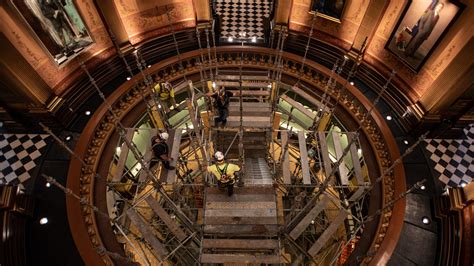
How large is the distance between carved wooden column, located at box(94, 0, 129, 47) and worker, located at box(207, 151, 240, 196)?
649 centimetres

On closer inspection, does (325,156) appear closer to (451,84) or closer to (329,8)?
(451,84)

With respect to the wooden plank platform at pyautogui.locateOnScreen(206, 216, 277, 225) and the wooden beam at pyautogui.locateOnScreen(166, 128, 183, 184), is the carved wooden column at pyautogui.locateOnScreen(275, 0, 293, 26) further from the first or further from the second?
the wooden plank platform at pyautogui.locateOnScreen(206, 216, 277, 225)

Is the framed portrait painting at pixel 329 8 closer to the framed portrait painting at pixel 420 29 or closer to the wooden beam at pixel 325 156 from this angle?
the framed portrait painting at pixel 420 29

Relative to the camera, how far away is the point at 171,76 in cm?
1184

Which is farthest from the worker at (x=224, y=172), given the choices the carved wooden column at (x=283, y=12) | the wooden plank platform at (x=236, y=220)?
the carved wooden column at (x=283, y=12)

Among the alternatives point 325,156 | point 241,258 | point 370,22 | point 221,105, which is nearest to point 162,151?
point 221,105

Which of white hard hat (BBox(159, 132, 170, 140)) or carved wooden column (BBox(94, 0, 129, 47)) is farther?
carved wooden column (BBox(94, 0, 129, 47))

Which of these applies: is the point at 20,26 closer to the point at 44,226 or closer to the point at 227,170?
the point at 44,226

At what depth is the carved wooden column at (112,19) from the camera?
33.8 ft

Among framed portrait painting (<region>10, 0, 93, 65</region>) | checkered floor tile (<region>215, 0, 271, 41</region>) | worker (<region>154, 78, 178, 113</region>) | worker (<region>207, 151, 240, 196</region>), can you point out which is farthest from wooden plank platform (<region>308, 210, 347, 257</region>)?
framed portrait painting (<region>10, 0, 93, 65</region>)

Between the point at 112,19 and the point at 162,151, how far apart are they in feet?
19.0

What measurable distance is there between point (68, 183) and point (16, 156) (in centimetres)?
240

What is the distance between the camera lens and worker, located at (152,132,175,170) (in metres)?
7.73

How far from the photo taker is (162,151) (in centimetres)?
776
